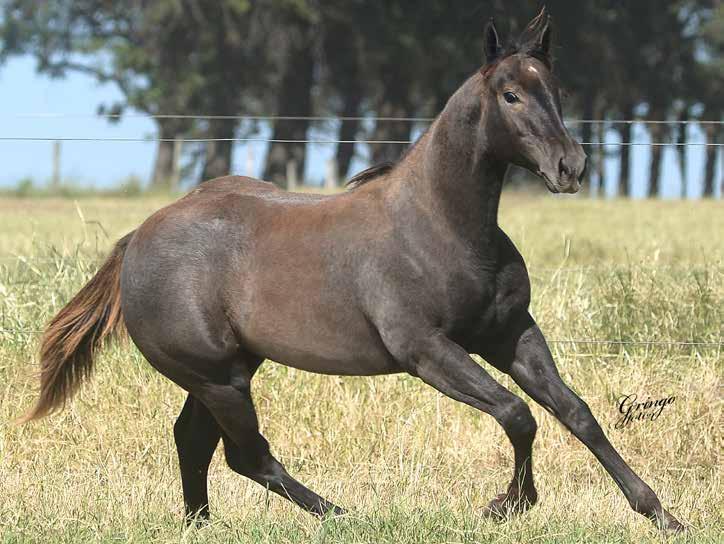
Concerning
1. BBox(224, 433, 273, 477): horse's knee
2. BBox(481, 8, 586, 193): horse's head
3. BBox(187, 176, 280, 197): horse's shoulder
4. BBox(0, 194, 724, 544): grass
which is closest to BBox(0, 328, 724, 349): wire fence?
BBox(0, 194, 724, 544): grass

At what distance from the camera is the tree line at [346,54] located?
2698 centimetres

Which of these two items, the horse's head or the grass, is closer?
the horse's head

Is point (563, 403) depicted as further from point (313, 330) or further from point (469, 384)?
point (313, 330)

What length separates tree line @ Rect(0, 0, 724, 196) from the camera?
2698 centimetres

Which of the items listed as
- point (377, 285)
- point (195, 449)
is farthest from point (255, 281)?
point (195, 449)

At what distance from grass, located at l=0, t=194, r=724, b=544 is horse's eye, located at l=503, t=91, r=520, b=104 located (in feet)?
4.97

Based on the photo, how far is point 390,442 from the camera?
6293 mm

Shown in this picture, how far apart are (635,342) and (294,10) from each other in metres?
20.6

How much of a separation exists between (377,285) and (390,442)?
1.92m

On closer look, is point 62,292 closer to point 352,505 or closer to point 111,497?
point 111,497

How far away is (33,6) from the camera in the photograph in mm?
34031

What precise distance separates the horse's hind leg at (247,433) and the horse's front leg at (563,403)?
1.00 meters

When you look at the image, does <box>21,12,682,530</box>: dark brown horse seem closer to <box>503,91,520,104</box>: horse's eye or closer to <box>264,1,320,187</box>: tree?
<box>503,91,520,104</box>: horse's eye

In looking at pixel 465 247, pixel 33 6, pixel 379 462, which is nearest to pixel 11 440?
pixel 379 462
